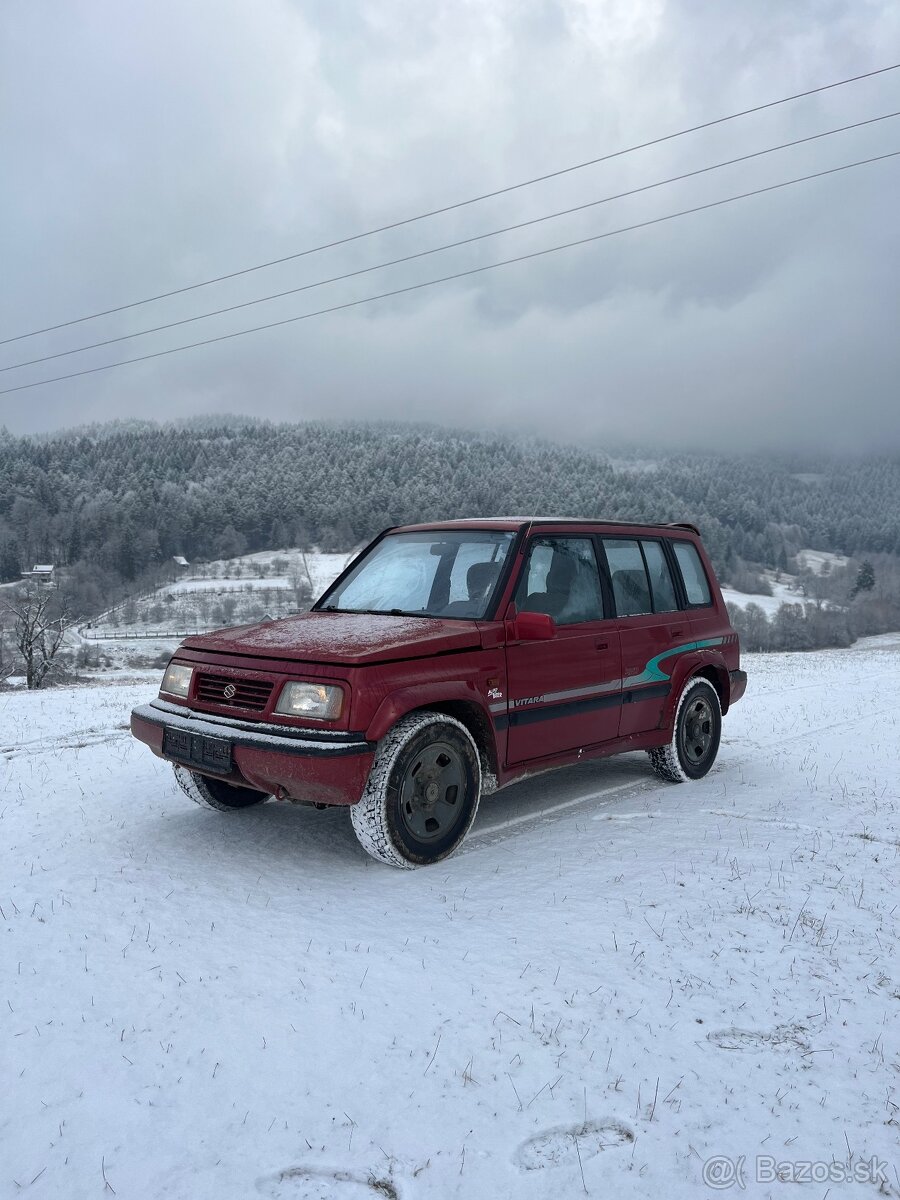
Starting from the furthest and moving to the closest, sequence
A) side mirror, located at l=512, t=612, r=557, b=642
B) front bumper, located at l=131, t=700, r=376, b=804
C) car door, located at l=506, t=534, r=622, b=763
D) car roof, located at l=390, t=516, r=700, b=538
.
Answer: car roof, located at l=390, t=516, r=700, b=538 → car door, located at l=506, t=534, r=622, b=763 → side mirror, located at l=512, t=612, r=557, b=642 → front bumper, located at l=131, t=700, r=376, b=804

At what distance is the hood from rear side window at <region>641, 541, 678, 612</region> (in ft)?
6.74

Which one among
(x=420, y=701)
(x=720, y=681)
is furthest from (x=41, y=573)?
(x=420, y=701)

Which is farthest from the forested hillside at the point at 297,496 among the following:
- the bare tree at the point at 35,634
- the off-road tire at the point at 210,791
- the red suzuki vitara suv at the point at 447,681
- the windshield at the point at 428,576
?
the off-road tire at the point at 210,791

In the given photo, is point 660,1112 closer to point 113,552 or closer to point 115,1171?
point 115,1171

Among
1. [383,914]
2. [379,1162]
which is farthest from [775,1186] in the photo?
[383,914]

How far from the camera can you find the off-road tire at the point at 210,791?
5129mm

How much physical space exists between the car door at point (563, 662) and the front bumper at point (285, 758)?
45.4 inches

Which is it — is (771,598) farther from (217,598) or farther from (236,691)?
(236,691)

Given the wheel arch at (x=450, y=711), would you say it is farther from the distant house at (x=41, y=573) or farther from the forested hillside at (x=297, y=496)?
the forested hillside at (x=297, y=496)

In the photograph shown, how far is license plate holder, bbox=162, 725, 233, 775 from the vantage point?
4.21m

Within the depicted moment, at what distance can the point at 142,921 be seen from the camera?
3.63 metres

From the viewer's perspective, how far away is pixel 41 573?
66.4m

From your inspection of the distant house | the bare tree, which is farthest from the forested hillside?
the bare tree

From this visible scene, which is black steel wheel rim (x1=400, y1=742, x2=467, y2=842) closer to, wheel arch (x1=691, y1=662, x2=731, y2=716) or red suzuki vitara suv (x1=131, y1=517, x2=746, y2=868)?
red suzuki vitara suv (x1=131, y1=517, x2=746, y2=868)
